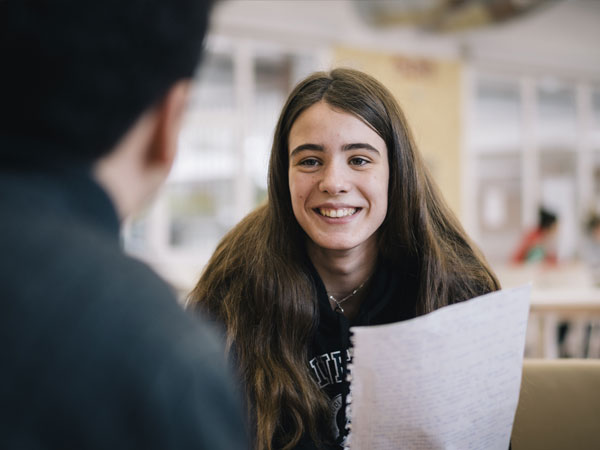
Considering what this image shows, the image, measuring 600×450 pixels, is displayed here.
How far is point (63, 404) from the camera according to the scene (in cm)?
36

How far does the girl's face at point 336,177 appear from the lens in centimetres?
124

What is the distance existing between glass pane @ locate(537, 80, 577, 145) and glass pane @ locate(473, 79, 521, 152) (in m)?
0.40

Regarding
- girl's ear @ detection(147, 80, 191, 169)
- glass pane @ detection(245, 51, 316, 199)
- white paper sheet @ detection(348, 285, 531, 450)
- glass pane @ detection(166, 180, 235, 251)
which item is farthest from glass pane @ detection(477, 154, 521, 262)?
girl's ear @ detection(147, 80, 191, 169)

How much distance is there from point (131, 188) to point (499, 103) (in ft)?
26.5

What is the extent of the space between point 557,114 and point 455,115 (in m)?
2.25

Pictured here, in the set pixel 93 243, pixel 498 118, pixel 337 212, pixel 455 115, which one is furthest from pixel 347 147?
pixel 498 118

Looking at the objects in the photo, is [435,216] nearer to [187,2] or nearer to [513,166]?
[187,2]

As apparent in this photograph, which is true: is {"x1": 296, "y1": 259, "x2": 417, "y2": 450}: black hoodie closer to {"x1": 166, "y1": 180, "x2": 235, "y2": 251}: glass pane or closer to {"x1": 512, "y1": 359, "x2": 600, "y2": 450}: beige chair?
{"x1": 512, "y1": 359, "x2": 600, "y2": 450}: beige chair

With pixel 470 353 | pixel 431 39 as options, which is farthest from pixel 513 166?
pixel 470 353

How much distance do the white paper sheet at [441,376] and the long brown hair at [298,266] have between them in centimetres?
29

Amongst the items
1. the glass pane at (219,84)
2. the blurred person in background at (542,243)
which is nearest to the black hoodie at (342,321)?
the blurred person in background at (542,243)

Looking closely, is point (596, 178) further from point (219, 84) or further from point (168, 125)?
point (168, 125)

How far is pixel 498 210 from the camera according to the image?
7.40m

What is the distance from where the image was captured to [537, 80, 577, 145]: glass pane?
7.88 m
